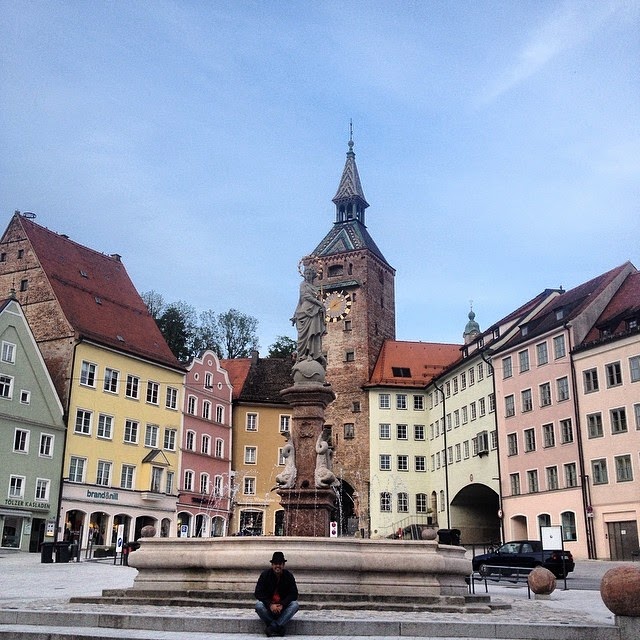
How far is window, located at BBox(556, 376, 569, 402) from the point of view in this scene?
149 ft

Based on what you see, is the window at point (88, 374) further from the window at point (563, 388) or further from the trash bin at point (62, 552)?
the window at point (563, 388)

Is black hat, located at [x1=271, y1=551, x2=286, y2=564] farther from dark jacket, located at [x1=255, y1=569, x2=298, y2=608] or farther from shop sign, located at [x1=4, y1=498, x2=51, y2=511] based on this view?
shop sign, located at [x1=4, y1=498, x2=51, y2=511]

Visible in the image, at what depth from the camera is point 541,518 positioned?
46.7m

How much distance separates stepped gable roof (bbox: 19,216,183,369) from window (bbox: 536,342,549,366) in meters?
23.5

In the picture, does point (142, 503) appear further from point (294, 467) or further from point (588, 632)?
point (588, 632)

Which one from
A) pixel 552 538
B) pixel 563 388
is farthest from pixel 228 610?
pixel 563 388

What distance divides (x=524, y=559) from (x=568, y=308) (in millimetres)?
23288

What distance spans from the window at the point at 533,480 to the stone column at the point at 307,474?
105 feet

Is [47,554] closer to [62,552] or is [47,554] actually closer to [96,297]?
[62,552]

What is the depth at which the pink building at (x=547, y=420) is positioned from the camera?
44.1 m

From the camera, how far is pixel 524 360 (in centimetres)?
5019

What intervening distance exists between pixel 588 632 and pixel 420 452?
57768 mm

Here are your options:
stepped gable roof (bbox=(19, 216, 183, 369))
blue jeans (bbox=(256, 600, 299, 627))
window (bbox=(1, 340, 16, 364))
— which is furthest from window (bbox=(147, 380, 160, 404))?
blue jeans (bbox=(256, 600, 299, 627))

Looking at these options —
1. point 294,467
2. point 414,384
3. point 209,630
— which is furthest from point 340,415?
point 209,630
